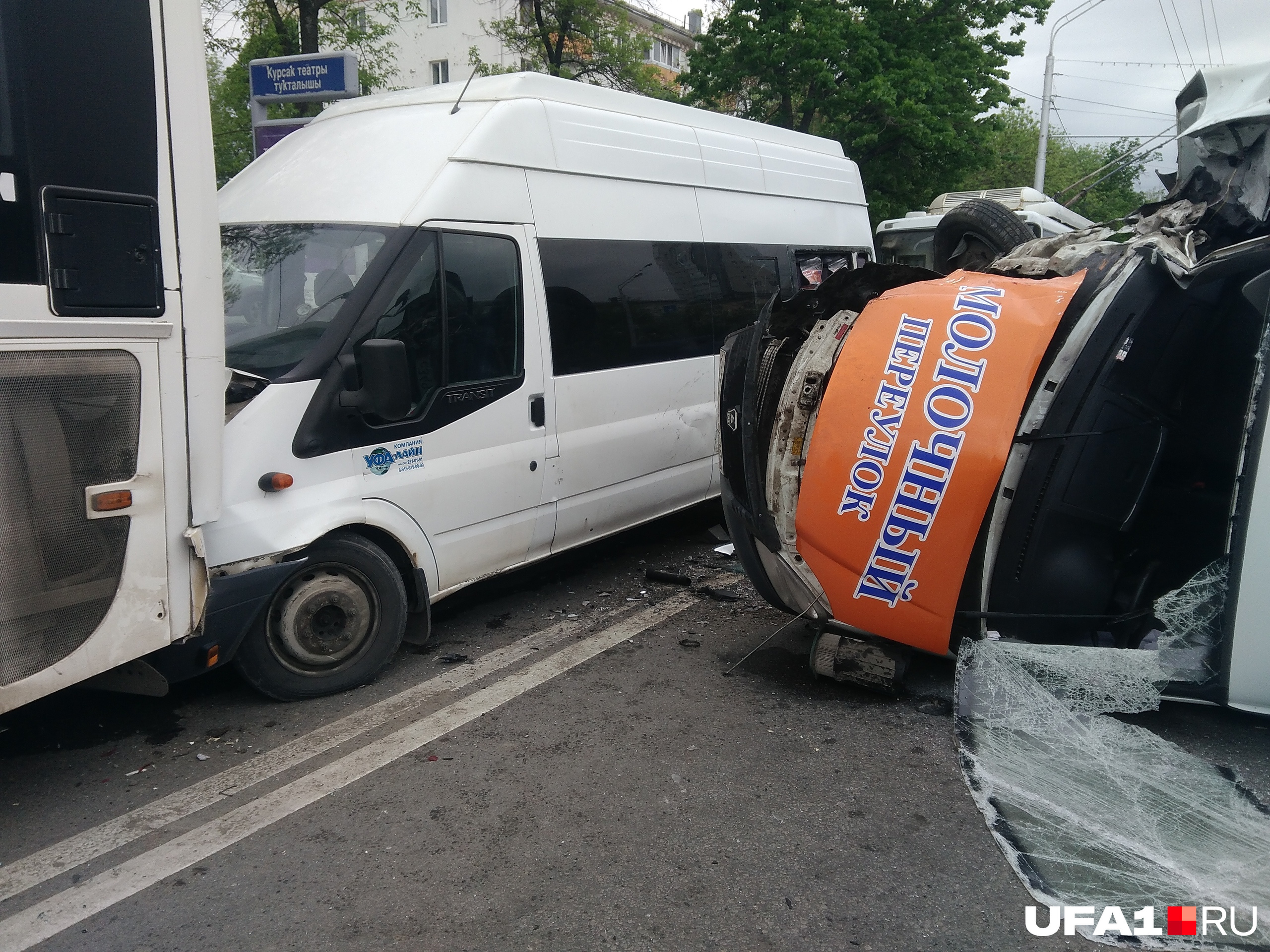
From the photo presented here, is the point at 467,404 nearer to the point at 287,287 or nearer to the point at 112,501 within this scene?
the point at 287,287

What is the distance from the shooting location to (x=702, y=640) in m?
4.94

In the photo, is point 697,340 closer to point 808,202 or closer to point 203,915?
point 808,202

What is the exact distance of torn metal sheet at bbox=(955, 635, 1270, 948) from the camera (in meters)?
2.87

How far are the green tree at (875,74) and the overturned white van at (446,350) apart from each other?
1433 centimetres

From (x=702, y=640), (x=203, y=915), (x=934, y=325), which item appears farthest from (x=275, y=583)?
(x=934, y=325)

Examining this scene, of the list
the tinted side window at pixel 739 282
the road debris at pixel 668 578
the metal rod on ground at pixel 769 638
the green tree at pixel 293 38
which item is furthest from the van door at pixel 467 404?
the green tree at pixel 293 38

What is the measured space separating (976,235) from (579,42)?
14.1 metres

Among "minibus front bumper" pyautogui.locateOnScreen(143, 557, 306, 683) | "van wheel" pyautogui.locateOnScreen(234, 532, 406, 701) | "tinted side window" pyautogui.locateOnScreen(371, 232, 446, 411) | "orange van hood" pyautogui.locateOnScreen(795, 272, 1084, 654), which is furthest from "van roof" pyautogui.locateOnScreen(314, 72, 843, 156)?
"minibus front bumper" pyautogui.locateOnScreen(143, 557, 306, 683)

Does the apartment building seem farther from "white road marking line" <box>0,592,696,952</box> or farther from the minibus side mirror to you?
"white road marking line" <box>0,592,696,952</box>

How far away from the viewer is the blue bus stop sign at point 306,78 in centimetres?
800

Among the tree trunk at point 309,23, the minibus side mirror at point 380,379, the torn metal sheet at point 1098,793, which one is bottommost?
the torn metal sheet at point 1098,793

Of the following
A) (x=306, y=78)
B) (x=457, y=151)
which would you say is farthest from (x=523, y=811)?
(x=306, y=78)

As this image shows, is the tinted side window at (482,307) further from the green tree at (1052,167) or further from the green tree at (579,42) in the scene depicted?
the green tree at (579,42)

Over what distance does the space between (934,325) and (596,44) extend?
658 inches
